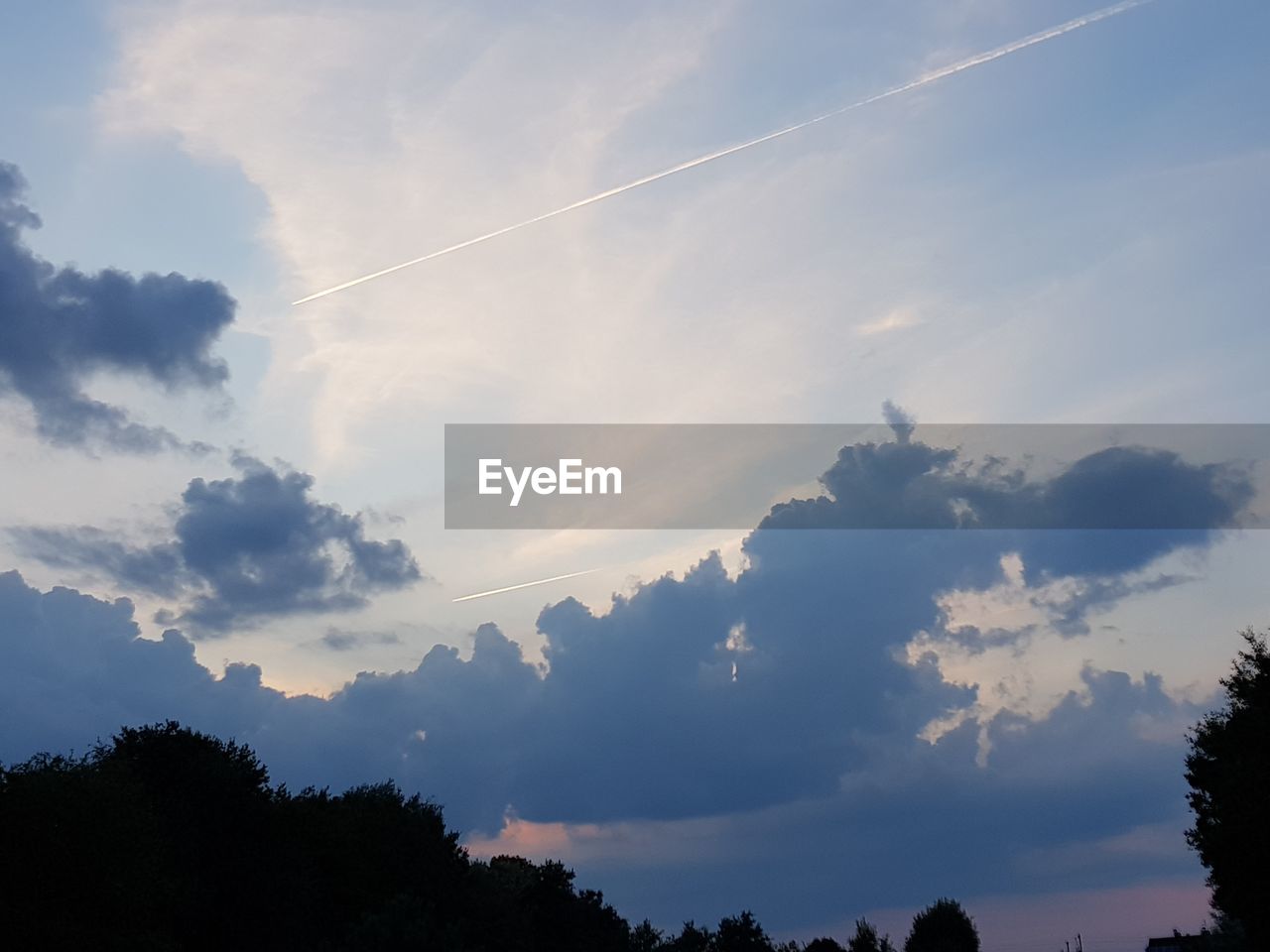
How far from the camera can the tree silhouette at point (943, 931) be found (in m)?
181

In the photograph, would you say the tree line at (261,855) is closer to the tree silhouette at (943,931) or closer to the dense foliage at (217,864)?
the dense foliage at (217,864)

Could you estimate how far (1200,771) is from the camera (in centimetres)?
7212

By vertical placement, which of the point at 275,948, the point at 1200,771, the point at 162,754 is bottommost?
the point at 275,948

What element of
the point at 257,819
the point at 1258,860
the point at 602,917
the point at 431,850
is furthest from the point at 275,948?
the point at 602,917

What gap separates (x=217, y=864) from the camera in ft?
251

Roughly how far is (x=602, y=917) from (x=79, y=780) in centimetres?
9477

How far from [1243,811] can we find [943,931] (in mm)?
136307

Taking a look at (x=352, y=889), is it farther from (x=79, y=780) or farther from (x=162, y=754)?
(x=79, y=780)

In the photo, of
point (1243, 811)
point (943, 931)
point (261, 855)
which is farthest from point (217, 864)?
point (943, 931)

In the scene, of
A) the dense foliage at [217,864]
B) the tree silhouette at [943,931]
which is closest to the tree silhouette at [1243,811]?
the dense foliage at [217,864]

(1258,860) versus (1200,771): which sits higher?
(1200,771)

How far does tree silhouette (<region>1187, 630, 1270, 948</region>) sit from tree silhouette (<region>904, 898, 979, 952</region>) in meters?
123

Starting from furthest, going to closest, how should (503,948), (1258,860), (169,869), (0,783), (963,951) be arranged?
(963,951)
(503,948)
(169,869)
(0,783)
(1258,860)

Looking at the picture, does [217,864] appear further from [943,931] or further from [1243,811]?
[943,931]
